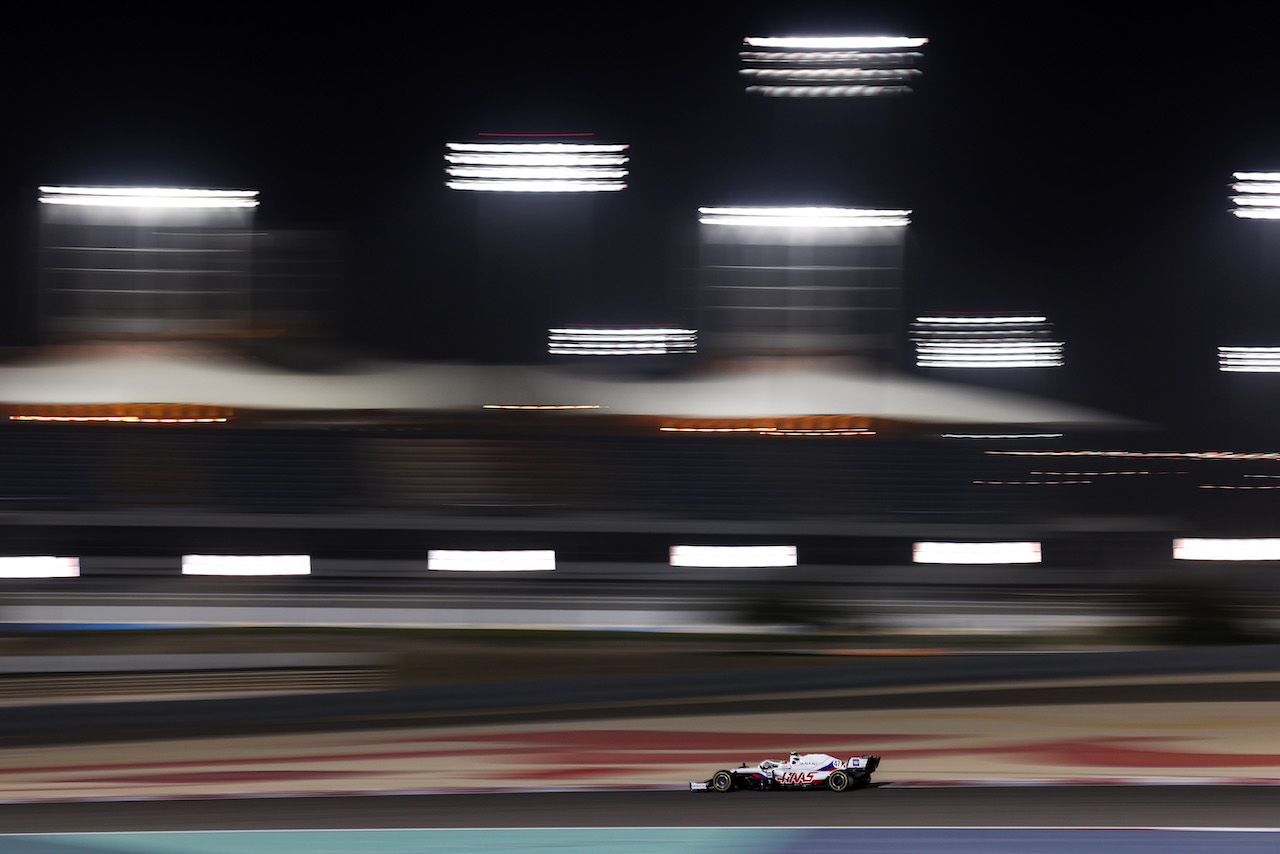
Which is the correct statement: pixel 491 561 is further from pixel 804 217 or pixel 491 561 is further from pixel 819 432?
pixel 804 217

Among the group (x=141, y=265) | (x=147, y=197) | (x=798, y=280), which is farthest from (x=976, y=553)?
(x=147, y=197)

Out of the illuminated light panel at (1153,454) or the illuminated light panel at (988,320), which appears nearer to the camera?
the illuminated light panel at (1153,454)

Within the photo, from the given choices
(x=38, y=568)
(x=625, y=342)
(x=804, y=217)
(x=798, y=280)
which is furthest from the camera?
(x=804, y=217)

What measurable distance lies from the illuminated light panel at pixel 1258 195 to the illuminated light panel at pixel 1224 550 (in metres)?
8.03

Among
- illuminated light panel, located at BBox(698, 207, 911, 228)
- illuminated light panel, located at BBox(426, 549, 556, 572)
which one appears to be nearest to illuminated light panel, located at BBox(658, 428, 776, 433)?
illuminated light panel, located at BBox(698, 207, 911, 228)

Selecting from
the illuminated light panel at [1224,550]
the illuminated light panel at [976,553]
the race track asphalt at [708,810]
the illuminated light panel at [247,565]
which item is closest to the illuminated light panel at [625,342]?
the illuminated light panel at [976,553]

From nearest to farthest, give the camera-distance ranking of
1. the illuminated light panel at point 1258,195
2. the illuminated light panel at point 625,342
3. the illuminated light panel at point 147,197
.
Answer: the illuminated light panel at point 1258,195 < the illuminated light panel at point 625,342 < the illuminated light panel at point 147,197

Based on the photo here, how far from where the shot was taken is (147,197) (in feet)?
60.1

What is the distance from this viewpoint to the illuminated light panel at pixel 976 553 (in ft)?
30.1

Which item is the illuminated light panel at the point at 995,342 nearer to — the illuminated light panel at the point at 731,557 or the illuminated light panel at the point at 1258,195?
the illuminated light panel at the point at 1258,195

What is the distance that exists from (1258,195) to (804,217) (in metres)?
5.73

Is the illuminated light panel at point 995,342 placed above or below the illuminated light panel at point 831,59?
below

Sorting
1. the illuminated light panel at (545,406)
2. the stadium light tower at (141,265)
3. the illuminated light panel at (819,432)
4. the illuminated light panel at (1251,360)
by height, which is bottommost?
the illuminated light panel at (819,432)

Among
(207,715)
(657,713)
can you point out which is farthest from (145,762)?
(657,713)
